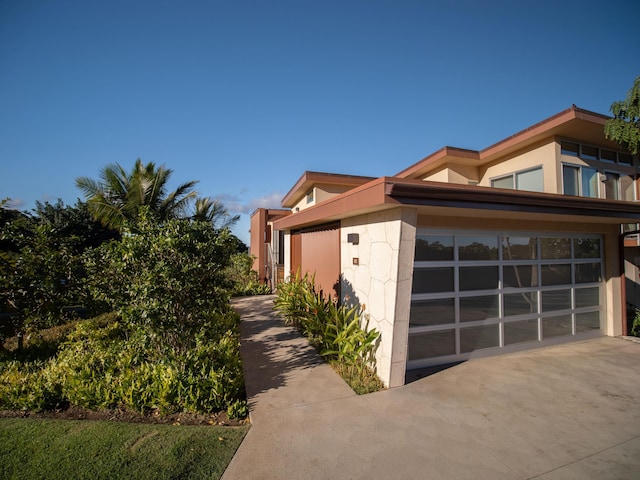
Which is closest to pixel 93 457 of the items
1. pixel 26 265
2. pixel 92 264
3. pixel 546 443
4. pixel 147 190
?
pixel 92 264

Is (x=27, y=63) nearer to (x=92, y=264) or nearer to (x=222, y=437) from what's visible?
(x=92, y=264)

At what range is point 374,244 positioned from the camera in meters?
5.94

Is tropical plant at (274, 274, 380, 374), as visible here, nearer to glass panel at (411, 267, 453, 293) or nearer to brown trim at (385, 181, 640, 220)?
glass panel at (411, 267, 453, 293)

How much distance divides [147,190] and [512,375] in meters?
15.6

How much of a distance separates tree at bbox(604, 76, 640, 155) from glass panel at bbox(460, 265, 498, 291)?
676 centimetres

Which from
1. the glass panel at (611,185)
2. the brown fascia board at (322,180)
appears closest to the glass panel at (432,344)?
the brown fascia board at (322,180)

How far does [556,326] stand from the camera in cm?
773

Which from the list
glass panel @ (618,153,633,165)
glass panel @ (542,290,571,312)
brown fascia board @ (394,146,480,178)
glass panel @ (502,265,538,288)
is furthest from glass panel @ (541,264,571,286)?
glass panel @ (618,153,633,165)

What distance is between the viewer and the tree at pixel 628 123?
923 centimetres

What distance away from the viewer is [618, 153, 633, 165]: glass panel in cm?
1153

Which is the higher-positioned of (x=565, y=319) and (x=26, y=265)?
(x=26, y=265)

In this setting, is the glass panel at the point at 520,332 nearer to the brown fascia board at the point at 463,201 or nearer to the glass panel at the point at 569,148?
the brown fascia board at the point at 463,201

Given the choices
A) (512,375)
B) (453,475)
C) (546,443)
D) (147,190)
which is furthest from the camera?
(147,190)

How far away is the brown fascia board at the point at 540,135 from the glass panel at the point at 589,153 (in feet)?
0.99
